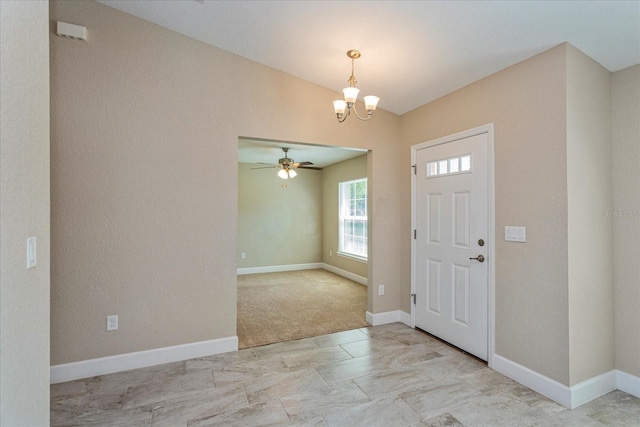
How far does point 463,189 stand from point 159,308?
3082mm

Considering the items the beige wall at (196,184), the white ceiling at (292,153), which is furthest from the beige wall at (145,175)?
the white ceiling at (292,153)

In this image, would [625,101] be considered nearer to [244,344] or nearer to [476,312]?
[476,312]

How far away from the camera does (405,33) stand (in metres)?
2.37

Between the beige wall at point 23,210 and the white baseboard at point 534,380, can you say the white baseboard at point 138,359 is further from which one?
the white baseboard at point 534,380

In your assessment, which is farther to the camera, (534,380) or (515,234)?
(515,234)

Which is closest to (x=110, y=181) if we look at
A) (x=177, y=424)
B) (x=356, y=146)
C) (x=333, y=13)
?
(x=177, y=424)

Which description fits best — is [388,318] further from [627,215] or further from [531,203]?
[627,215]

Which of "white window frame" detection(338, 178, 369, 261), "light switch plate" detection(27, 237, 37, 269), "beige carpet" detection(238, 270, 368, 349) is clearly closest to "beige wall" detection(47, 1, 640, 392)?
"beige carpet" detection(238, 270, 368, 349)

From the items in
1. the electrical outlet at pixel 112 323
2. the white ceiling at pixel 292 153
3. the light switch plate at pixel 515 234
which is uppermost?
the white ceiling at pixel 292 153

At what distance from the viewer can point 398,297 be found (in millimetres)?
3895

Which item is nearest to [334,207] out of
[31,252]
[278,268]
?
[278,268]

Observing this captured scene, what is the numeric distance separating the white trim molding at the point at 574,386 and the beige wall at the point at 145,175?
2.56 meters

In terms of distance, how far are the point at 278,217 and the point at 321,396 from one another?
5.24 m

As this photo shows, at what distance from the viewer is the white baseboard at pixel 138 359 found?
8.13 ft
